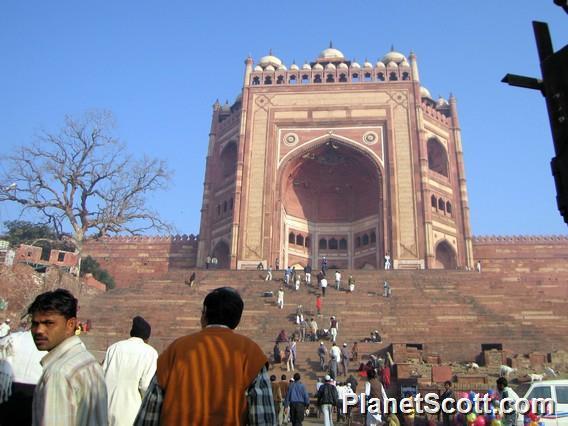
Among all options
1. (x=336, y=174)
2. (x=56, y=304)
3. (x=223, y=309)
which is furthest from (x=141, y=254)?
(x=223, y=309)

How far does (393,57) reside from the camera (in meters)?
35.3

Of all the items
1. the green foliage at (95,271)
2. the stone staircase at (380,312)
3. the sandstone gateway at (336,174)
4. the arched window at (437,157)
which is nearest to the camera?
the stone staircase at (380,312)

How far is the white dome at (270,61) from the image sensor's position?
3512cm

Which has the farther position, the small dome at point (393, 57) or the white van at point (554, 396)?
the small dome at point (393, 57)

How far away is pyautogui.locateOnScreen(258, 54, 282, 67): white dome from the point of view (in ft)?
115

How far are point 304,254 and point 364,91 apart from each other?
982cm

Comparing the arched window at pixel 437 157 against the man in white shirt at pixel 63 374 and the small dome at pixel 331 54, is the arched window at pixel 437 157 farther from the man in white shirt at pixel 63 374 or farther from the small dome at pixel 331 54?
the man in white shirt at pixel 63 374

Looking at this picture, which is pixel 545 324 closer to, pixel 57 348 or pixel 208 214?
pixel 57 348

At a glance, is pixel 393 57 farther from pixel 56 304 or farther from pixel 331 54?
pixel 56 304

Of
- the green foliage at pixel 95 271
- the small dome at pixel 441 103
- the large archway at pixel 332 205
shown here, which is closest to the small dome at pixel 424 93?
the small dome at pixel 441 103

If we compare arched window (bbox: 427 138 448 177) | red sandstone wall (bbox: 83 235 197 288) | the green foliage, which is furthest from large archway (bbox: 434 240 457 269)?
the green foliage

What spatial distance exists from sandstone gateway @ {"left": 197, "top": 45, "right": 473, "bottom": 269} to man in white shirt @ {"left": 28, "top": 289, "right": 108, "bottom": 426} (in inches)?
988

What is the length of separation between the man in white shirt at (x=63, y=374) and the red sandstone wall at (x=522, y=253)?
1182 inches

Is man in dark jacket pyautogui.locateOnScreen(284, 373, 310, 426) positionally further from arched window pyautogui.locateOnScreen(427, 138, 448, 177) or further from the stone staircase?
arched window pyautogui.locateOnScreen(427, 138, 448, 177)
